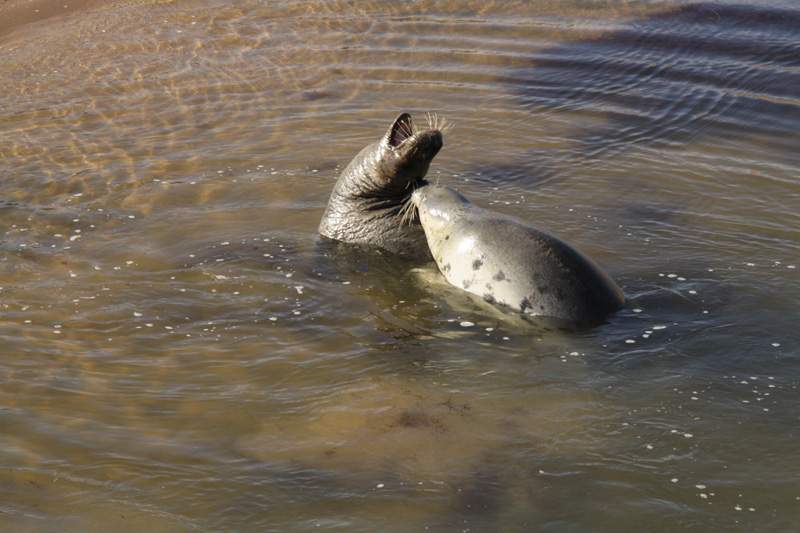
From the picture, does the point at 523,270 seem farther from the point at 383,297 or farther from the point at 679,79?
the point at 679,79

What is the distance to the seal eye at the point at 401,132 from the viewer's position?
7127mm

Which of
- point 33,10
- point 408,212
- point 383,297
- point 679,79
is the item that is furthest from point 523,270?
point 33,10

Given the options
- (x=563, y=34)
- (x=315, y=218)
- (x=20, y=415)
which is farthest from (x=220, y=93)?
(x=20, y=415)

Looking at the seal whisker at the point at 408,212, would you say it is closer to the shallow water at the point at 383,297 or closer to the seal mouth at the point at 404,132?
the shallow water at the point at 383,297

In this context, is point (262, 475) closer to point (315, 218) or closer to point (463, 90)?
point (315, 218)

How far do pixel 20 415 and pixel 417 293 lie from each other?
3.15 metres

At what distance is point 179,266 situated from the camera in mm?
7199

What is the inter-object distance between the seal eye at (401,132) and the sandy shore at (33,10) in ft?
30.6

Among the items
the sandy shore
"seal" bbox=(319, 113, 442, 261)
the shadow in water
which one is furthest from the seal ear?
the sandy shore

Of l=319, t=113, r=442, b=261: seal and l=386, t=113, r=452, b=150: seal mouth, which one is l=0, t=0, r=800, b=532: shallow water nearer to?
l=319, t=113, r=442, b=261: seal

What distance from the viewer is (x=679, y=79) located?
37.9 feet

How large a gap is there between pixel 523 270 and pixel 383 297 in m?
1.36

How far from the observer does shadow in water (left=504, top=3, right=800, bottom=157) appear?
33.4ft

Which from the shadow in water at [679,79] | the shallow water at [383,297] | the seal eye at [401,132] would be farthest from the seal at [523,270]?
the shadow in water at [679,79]
